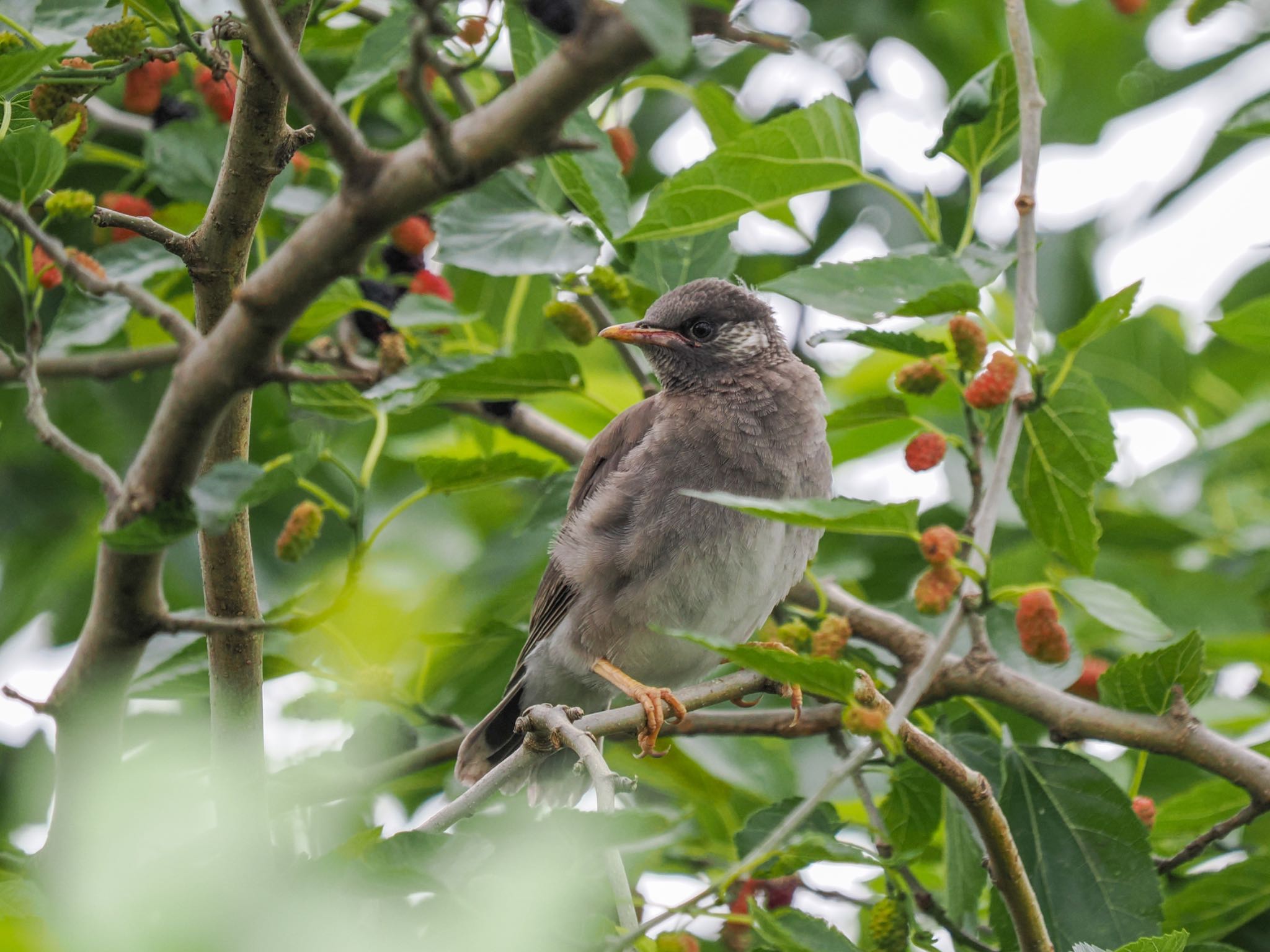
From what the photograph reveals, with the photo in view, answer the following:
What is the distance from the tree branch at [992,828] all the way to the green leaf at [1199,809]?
99 centimetres

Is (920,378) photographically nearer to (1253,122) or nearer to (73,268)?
(1253,122)

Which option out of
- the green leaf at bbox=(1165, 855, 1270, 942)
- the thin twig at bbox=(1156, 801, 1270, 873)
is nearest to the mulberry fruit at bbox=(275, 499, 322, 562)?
the thin twig at bbox=(1156, 801, 1270, 873)

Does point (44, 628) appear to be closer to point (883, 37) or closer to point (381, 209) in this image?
point (381, 209)

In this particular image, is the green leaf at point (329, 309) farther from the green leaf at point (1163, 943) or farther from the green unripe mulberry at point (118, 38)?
the green leaf at point (1163, 943)

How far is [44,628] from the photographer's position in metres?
4.70

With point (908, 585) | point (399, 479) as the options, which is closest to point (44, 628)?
point (399, 479)

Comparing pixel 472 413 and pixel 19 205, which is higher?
pixel 19 205

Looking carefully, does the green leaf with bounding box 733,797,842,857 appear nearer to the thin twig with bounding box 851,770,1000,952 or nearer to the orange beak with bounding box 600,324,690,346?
the thin twig with bounding box 851,770,1000,952

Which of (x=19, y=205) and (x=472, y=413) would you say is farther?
(x=472, y=413)

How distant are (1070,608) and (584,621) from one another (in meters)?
1.96

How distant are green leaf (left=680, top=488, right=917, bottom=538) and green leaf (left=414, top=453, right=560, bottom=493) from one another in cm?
113

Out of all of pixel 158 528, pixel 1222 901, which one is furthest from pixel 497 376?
pixel 1222 901

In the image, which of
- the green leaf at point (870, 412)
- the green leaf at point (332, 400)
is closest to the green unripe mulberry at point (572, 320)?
the green leaf at point (332, 400)

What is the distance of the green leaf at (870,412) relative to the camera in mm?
3480
